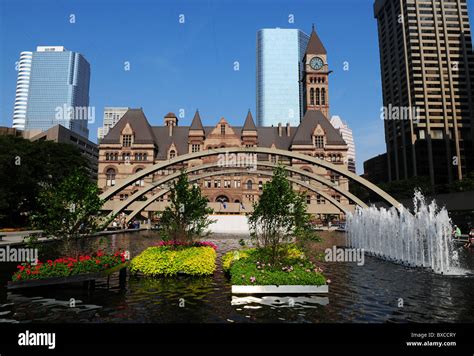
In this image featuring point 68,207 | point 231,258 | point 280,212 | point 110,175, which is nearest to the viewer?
point 68,207

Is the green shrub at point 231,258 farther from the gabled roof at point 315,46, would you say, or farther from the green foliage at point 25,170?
the gabled roof at point 315,46

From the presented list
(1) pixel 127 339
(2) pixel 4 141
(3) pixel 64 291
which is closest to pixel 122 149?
(2) pixel 4 141

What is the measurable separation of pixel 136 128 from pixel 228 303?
Result: 7606 cm

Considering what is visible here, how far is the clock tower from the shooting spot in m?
97.1

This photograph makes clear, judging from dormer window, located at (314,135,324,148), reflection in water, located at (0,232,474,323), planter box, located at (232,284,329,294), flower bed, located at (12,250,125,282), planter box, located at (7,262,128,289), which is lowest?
reflection in water, located at (0,232,474,323)

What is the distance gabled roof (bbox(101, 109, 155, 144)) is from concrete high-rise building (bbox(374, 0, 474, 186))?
3181 inches

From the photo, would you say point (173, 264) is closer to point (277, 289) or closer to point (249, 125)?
point (277, 289)

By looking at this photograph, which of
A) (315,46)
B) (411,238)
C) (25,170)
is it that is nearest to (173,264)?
(411,238)

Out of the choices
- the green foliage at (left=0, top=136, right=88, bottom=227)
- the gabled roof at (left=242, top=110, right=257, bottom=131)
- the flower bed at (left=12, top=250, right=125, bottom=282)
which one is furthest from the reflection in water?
the gabled roof at (left=242, top=110, right=257, bottom=131)

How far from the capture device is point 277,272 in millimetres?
11922

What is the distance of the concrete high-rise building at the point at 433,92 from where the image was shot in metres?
110

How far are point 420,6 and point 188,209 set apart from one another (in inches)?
5493

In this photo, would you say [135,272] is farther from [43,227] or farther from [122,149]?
[122,149]

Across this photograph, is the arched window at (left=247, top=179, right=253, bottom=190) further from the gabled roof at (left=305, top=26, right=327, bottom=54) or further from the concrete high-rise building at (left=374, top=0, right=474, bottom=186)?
the concrete high-rise building at (left=374, top=0, right=474, bottom=186)
